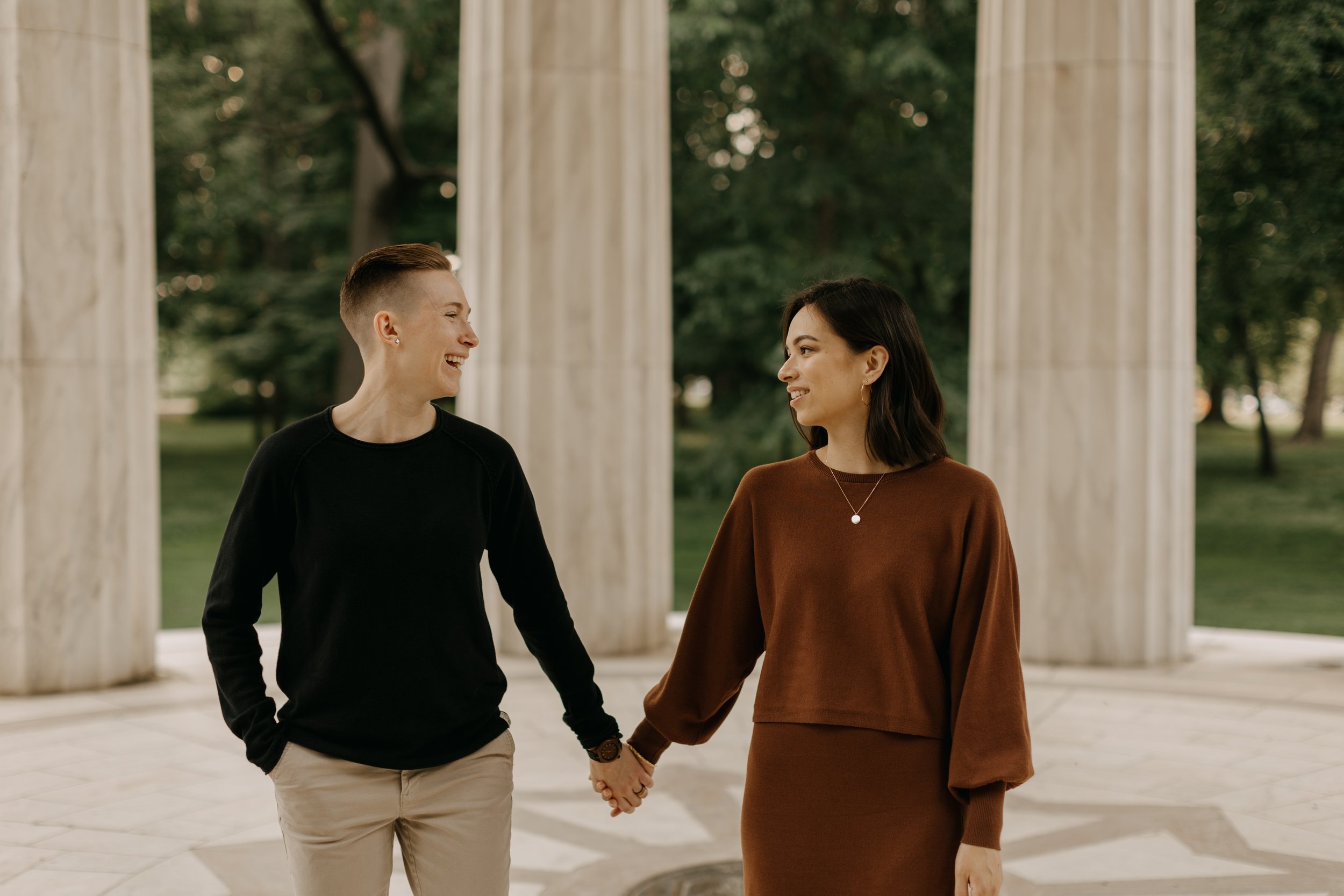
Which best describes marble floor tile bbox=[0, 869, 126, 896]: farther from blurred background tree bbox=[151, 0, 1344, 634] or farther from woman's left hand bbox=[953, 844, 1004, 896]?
blurred background tree bbox=[151, 0, 1344, 634]

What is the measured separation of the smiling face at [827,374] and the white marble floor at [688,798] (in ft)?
9.99

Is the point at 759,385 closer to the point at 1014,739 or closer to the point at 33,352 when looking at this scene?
the point at 33,352

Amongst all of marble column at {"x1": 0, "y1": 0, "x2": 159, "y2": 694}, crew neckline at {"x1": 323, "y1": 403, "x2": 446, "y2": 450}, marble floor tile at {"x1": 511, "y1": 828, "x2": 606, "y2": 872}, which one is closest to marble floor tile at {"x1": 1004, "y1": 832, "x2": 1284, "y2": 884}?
marble floor tile at {"x1": 511, "y1": 828, "x2": 606, "y2": 872}

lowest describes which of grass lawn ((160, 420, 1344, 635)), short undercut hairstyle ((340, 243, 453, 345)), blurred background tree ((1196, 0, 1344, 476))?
grass lawn ((160, 420, 1344, 635))

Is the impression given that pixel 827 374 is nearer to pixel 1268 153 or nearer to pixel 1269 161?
pixel 1268 153

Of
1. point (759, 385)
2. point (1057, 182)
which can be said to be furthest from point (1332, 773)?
point (759, 385)

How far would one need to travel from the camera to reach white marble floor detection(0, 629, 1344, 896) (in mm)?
5594

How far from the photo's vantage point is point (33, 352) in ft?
29.1

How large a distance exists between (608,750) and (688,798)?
137 inches

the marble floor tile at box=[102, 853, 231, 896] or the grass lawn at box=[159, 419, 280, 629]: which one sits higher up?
the marble floor tile at box=[102, 853, 231, 896]

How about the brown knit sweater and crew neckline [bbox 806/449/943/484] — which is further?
crew neckline [bbox 806/449/943/484]

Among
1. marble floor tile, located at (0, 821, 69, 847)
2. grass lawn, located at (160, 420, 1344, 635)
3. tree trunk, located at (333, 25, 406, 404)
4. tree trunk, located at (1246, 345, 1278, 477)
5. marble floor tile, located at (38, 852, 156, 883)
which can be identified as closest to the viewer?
marble floor tile, located at (38, 852, 156, 883)

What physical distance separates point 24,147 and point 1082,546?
8046mm

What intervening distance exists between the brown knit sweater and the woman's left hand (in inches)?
0.9
